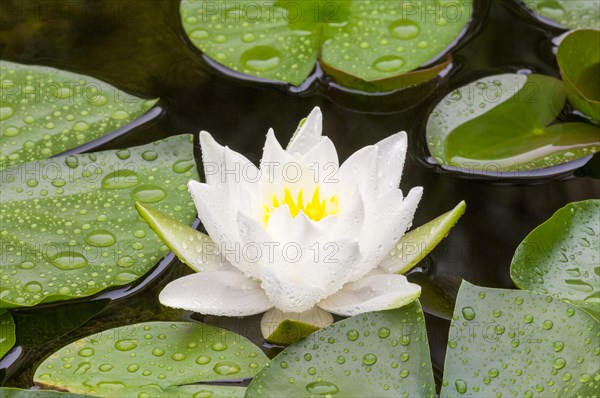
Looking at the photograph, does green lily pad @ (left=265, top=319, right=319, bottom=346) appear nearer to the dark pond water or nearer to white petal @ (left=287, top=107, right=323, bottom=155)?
the dark pond water

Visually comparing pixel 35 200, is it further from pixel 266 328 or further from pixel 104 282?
pixel 266 328

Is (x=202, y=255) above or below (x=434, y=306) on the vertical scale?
above

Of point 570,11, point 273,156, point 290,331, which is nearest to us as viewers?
point 290,331

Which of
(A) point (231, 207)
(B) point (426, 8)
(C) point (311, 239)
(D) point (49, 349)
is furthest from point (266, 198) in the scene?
(B) point (426, 8)

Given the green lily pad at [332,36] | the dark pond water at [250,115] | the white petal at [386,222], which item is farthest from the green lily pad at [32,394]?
the green lily pad at [332,36]

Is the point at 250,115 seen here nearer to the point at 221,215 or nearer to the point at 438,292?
the point at 221,215

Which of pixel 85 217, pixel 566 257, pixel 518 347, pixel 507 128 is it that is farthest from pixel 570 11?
pixel 85 217

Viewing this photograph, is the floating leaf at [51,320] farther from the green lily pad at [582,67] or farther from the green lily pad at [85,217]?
the green lily pad at [582,67]
